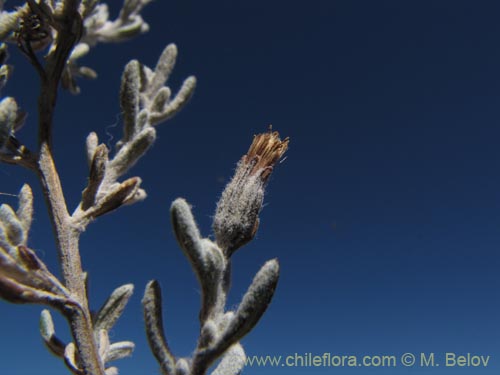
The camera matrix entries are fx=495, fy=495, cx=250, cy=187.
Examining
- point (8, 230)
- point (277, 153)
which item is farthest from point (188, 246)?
point (8, 230)

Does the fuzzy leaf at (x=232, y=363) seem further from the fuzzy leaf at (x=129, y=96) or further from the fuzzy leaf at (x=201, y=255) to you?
the fuzzy leaf at (x=129, y=96)

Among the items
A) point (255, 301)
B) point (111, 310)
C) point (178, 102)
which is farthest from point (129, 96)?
point (255, 301)

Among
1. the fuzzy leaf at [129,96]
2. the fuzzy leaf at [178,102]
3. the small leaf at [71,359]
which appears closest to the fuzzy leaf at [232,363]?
the small leaf at [71,359]

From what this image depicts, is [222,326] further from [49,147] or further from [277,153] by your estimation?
[49,147]

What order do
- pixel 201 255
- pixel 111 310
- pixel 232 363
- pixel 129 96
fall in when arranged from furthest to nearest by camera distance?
pixel 129 96 < pixel 111 310 < pixel 232 363 < pixel 201 255

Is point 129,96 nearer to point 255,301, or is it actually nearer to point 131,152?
point 131,152

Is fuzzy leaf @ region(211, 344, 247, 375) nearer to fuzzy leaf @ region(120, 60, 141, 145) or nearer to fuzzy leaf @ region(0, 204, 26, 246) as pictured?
fuzzy leaf @ region(0, 204, 26, 246)

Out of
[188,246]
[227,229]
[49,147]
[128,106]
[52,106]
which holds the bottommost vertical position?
[188,246]

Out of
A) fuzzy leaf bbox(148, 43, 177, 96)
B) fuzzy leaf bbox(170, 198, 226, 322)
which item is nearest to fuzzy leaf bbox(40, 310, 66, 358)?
fuzzy leaf bbox(170, 198, 226, 322)

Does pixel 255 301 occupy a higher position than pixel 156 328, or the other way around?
pixel 255 301
